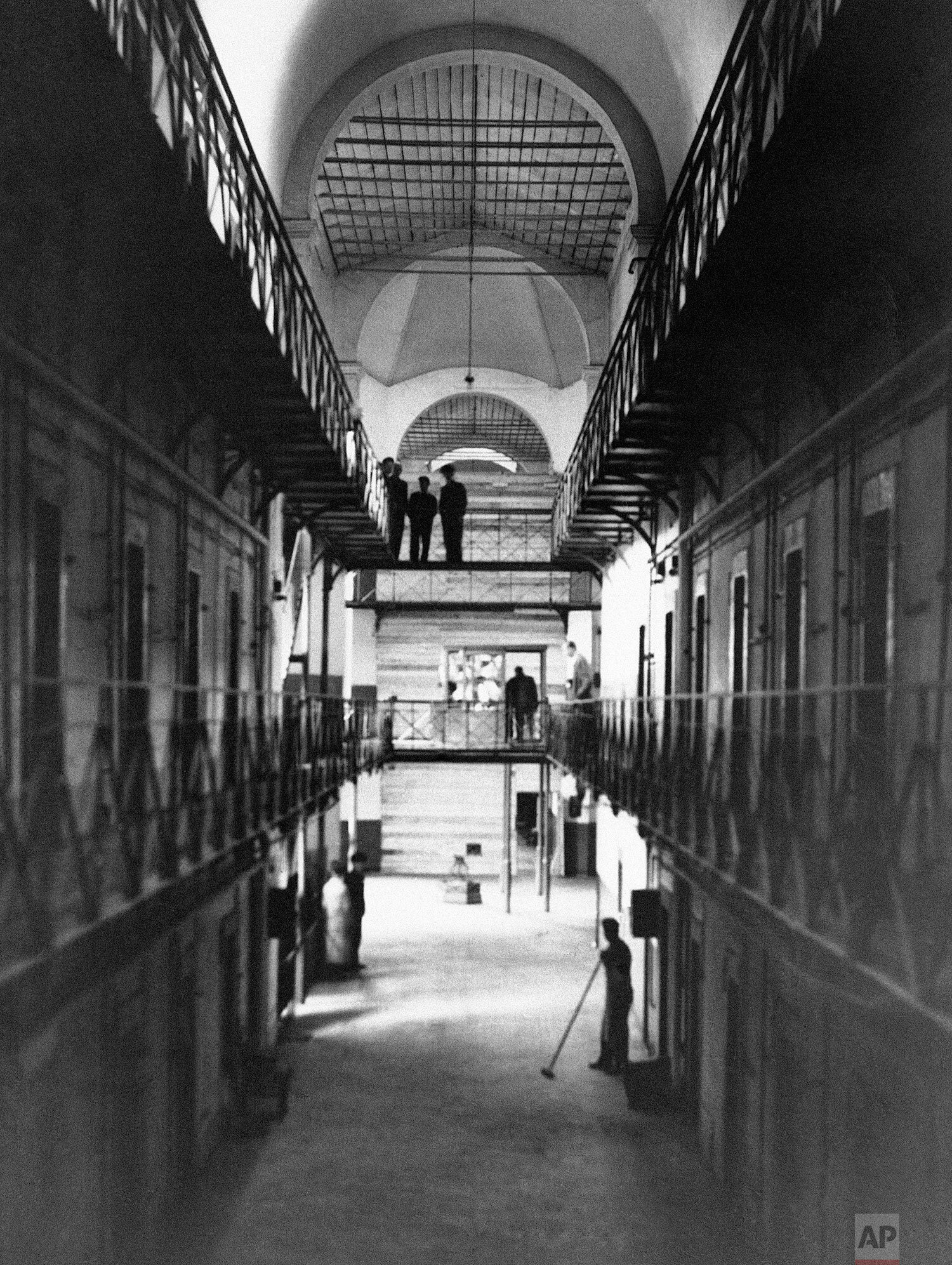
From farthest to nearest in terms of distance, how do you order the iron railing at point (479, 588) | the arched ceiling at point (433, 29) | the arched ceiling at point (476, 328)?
the iron railing at point (479, 588) → the arched ceiling at point (476, 328) → the arched ceiling at point (433, 29)

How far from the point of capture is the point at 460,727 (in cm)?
2778

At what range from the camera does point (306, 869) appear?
17203 mm

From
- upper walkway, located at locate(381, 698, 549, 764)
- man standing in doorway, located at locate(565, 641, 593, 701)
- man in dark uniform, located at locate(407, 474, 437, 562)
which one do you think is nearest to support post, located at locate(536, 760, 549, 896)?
upper walkway, located at locate(381, 698, 549, 764)

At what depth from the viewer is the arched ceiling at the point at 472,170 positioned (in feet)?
57.1

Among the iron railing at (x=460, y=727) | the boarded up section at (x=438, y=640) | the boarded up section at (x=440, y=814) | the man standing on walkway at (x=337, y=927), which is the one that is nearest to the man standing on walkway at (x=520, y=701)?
the iron railing at (x=460, y=727)

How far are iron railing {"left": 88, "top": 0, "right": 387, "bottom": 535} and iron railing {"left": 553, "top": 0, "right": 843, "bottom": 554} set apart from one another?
2661mm

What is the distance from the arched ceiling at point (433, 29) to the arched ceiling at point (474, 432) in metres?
13.1

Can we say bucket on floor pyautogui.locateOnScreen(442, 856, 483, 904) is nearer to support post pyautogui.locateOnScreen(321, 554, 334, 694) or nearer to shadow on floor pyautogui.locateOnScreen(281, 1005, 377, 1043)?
support post pyautogui.locateOnScreen(321, 554, 334, 694)

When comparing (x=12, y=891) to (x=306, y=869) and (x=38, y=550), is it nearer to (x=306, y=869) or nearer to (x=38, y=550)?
(x=38, y=550)

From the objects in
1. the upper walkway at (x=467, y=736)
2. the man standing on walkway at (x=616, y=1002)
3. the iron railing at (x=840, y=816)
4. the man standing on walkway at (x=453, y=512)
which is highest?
the man standing on walkway at (x=453, y=512)

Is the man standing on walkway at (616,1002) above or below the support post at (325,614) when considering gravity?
below

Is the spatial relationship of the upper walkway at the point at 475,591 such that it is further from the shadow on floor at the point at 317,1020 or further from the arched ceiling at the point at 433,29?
the arched ceiling at the point at 433,29

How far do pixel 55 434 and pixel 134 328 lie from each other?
1713mm

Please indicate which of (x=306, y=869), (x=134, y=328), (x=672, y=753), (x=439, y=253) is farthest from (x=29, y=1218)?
(x=439, y=253)
